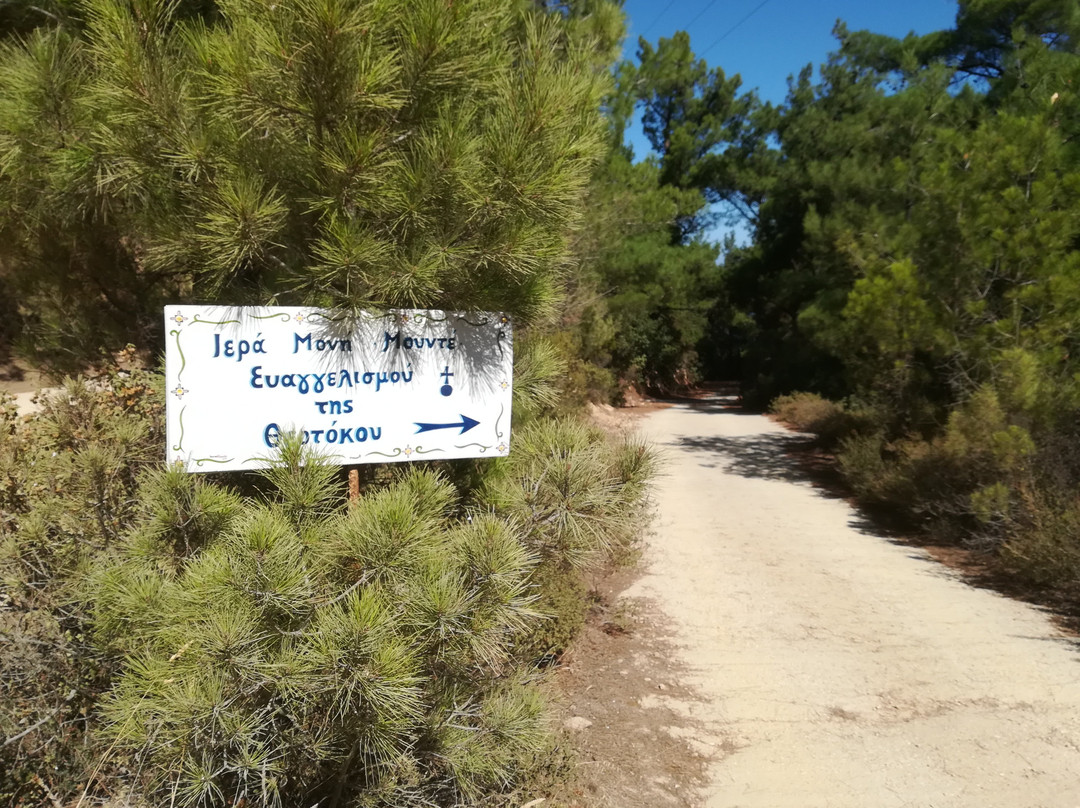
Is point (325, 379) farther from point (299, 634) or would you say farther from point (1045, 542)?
point (1045, 542)

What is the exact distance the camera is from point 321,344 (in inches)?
93.0

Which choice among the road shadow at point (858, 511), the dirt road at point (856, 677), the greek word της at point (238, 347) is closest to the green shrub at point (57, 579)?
the greek word της at point (238, 347)

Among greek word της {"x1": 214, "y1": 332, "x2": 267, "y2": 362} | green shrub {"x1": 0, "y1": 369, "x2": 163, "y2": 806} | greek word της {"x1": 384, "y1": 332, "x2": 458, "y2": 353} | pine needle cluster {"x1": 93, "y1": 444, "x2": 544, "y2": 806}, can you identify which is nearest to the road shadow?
pine needle cluster {"x1": 93, "y1": 444, "x2": 544, "y2": 806}

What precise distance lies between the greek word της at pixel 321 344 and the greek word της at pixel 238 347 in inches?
4.0

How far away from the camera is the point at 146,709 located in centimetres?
187

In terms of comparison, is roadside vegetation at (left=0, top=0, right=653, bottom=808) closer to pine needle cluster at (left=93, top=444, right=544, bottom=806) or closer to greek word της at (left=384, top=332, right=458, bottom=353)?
pine needle cluster at (left=93, top=444, right=544, bottom=806)

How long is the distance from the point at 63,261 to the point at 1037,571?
23.1 ft

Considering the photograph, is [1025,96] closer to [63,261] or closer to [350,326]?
[350,326]

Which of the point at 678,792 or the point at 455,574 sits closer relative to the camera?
the point at 455,574

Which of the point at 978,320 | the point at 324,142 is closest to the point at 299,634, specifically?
the point at 324,142

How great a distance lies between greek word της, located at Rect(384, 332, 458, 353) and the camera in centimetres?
246

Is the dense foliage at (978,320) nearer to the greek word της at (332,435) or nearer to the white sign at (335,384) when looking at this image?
the white sign at (335,384)

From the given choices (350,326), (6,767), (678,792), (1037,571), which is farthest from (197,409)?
(1037,571)

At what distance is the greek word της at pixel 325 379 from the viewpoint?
229 cm
